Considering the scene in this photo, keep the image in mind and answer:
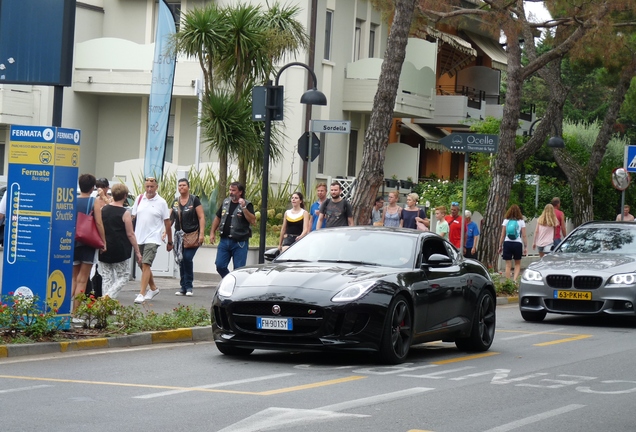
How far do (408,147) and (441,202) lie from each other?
3223 mm

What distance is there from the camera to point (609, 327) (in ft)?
58.9

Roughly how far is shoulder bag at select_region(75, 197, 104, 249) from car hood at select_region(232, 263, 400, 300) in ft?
9.78

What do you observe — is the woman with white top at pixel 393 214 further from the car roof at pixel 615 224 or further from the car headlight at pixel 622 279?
the car headlight at pixel 622 279

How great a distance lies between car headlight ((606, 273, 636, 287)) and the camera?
1738 cm

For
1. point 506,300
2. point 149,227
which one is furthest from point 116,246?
point 506,300

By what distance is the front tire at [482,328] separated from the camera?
13.7m

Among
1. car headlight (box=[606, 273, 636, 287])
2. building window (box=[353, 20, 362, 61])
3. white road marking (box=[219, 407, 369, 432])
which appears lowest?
white road marking (box=[219, 407, 369, 432])

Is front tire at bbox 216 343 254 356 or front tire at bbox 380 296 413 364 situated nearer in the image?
front tire at bbox 380 296 413 364

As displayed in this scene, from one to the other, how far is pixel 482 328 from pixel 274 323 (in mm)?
3328

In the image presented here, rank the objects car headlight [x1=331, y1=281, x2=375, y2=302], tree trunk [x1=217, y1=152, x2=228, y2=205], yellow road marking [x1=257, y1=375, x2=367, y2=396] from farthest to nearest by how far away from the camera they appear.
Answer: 1. tree trunk [x1=217, y1=152, x2=228, y2=205]
2. car headlight [x1=331, y1=281, x2=375, y2=302]
3. yellow road marking [x1=257, y1=375, x2=367, y2=396]

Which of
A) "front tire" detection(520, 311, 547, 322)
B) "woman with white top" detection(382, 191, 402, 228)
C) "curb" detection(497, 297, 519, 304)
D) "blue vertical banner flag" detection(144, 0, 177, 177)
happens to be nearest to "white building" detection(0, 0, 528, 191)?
"blue vertical banner flag" detection(144, 0, 177, 177)

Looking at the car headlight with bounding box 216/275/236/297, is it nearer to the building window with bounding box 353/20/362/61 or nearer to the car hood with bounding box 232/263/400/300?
the car hood with bounding box 232/263/400/300

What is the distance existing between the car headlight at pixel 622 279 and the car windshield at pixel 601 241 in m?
1.07

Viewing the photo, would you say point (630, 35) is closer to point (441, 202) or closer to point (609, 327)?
point (441, 202)
